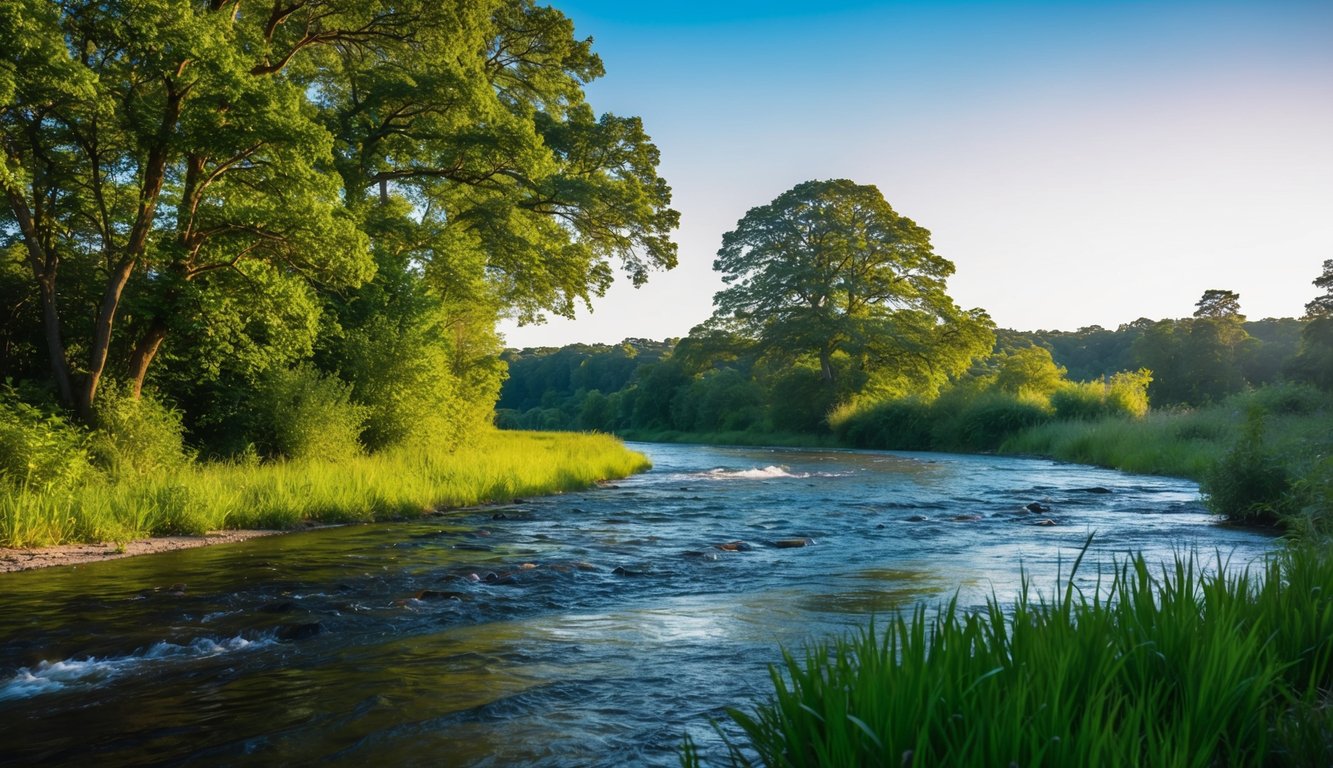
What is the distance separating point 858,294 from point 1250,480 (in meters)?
37.9

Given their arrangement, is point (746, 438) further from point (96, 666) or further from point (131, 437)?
point (96, 666)

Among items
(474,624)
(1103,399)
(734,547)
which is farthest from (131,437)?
(1103,399)

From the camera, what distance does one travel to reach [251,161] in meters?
15.1

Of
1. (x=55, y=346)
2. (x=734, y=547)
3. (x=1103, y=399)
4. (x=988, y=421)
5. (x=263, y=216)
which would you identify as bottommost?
(x=734, y=547)

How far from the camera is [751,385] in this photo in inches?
2517

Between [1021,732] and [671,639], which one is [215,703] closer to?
[671,639]

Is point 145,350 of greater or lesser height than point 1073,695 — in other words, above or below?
above

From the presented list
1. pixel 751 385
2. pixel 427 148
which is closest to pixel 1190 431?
pixel 427 148

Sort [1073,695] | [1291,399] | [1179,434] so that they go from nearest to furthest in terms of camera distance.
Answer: [1073,695] → [1291,399] → [1179,434]

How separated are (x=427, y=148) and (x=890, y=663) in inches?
905

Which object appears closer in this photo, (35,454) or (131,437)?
(35,454)

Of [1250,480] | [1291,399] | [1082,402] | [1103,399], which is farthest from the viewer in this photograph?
[1082,402]

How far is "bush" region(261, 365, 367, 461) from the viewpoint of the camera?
17391 millimetres

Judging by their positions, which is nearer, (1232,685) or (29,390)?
(1232,685)
